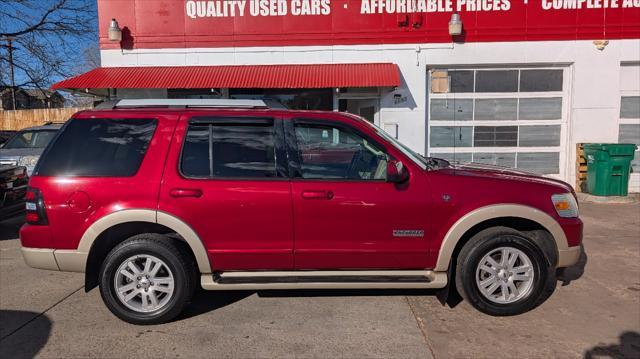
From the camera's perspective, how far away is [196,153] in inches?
153

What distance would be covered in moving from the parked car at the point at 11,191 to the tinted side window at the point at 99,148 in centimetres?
347

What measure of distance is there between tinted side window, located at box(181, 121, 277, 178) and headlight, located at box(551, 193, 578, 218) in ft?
8.19

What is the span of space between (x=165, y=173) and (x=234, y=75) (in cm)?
651

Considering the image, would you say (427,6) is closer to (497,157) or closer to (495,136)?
(495,136)

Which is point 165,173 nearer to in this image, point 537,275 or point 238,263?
point 238,263

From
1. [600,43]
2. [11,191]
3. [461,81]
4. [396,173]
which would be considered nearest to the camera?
[396,173]

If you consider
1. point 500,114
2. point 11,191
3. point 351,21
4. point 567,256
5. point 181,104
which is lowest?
point 567,256

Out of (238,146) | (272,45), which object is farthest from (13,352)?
(272,45)

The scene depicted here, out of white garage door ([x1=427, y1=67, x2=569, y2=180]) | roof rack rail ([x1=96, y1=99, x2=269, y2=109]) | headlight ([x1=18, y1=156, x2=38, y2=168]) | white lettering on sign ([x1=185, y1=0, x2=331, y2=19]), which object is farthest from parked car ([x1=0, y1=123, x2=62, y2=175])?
white garage door ([x1=427, y1=67, x2=569, y2=180])

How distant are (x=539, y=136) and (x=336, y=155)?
8.30 metres

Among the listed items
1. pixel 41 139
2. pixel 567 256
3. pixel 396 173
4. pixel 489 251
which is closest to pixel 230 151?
pixel 396 173

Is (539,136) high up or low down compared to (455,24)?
down

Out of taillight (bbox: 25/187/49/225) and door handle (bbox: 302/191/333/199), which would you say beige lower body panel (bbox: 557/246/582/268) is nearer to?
door handle (bbox: 302/191/333/199)

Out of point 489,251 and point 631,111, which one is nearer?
point 489,251
